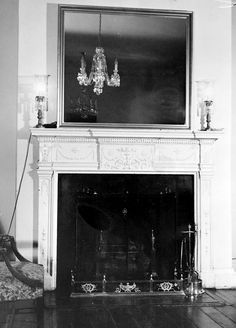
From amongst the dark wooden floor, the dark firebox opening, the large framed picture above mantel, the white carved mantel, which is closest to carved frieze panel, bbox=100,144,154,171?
the white carved mantel

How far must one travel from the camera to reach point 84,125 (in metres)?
4.87

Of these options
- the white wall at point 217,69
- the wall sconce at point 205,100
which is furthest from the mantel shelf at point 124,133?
the white wall at point 217,69

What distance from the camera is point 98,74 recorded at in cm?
474

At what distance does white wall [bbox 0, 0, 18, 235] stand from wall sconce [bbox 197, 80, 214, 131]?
1.85 m

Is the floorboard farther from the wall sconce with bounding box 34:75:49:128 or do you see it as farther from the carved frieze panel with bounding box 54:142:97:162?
the wall sconce with bounding box 34:75:49:128

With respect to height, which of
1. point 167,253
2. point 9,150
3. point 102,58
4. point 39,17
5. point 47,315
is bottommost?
point 47,315

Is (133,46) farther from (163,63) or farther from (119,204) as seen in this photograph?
(119,204)

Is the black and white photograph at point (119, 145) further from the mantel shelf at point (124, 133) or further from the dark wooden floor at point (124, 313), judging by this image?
the dark wooden floor at point (124, 313)

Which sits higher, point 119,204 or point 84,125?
point 84,125

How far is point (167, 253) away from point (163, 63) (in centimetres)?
192

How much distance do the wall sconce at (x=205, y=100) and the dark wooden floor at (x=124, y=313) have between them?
1.70 m

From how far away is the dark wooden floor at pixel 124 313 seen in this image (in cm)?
372

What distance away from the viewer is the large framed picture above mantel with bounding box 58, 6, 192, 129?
16.0 feet

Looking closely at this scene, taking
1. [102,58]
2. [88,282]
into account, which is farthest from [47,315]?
[102,58]
